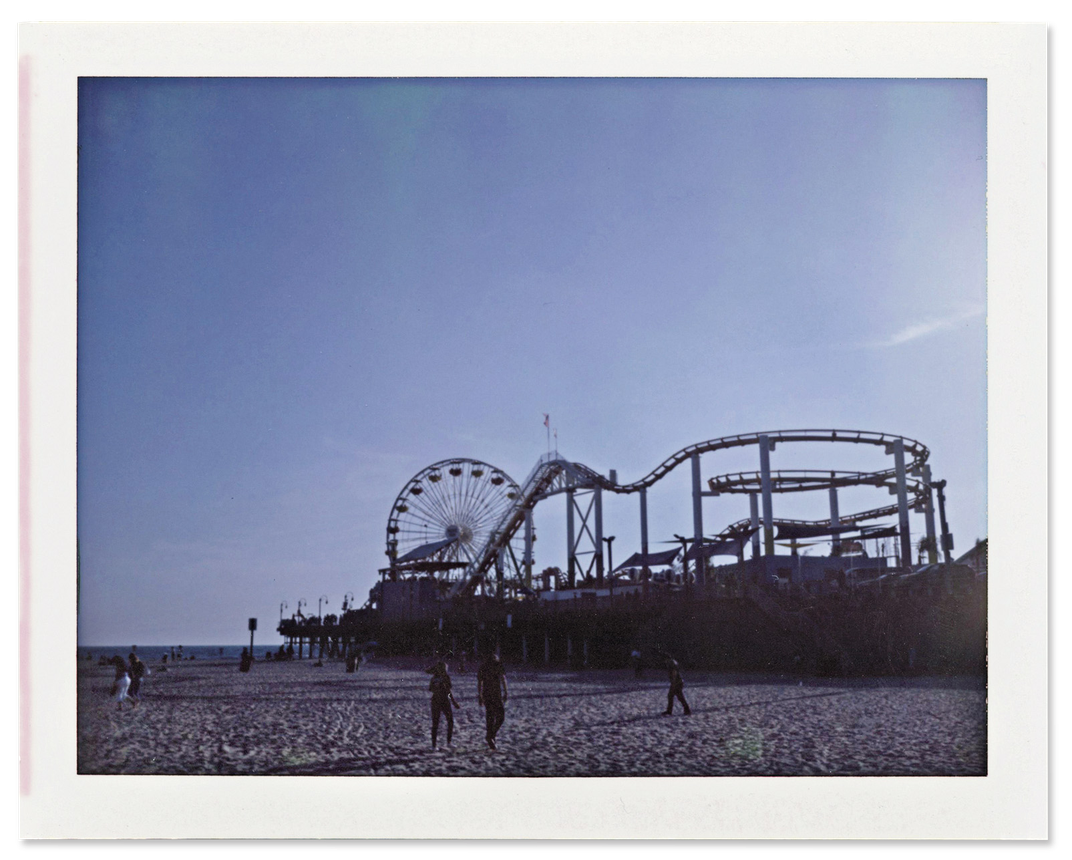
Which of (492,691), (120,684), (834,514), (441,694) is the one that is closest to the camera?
(492,691)

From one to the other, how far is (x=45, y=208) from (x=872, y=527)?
30.3 metres

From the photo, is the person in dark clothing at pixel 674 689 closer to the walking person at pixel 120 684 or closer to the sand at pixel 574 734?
the sand at pixel 574 734

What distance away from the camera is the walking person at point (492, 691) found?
1045 centimetres

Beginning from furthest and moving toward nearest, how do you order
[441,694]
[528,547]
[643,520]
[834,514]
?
1. [528,547]
2. [643,520]
3. [834,514]
4. [441,694]

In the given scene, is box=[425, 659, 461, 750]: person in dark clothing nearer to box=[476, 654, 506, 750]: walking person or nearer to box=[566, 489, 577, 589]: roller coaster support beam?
box=[476, 654, 506, 750]: walking person

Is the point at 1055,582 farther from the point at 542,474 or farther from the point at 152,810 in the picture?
the point at 542,474

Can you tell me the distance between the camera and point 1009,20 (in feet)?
29.7

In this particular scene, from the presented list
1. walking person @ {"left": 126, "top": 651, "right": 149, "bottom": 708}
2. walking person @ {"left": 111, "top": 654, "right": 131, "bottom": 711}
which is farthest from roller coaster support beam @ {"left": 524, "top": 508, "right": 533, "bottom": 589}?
walking person @ {"left": 111, "top": 654, "right": 131, "bottom": 711}

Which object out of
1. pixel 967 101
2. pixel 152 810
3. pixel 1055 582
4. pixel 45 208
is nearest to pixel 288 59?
pixel 45 208

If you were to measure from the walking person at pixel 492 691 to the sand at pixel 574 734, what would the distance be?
0.31 m

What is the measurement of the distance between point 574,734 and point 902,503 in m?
19.4

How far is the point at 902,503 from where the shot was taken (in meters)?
28.3

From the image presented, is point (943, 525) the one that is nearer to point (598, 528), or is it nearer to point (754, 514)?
point (754, 514)

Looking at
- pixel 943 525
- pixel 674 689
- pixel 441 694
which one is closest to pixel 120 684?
pixel 441 694
